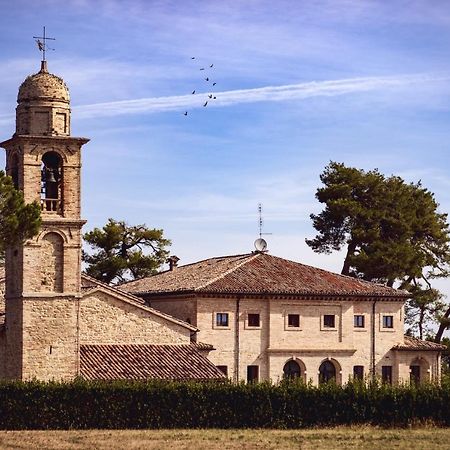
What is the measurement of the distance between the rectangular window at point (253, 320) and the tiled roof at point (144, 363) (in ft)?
21.6

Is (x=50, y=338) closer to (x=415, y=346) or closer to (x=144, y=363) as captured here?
(x=144, y=363)

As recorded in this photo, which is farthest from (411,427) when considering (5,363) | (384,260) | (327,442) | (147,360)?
(384,260)

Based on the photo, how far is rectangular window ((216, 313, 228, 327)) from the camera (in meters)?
61.9

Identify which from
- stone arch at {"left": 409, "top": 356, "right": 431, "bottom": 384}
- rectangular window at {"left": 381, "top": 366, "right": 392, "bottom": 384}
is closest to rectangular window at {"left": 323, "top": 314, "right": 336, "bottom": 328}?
rectangular window at {"left": 381, "top": 366, "right": 392, "bottom": 384}

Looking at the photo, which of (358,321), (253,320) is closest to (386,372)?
(358,321)

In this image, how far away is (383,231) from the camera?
82188mm

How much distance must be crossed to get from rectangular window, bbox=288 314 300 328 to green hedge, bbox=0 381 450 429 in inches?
546

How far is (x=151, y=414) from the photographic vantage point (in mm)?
47875

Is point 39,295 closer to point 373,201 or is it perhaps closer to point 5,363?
point 5,363

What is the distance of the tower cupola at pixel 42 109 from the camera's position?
167 ft

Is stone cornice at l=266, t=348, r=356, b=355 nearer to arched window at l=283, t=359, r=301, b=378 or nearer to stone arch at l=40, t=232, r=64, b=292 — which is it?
arched window at l=283, t=359, r=301, b=378

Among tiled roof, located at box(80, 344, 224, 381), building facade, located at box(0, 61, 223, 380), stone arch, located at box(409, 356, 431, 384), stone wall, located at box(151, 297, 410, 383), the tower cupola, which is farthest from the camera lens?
stone arch, located at box(409, 356, 431, 384)

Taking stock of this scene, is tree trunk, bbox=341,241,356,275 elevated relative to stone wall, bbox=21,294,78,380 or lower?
elevated

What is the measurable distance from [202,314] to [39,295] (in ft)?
43.1
